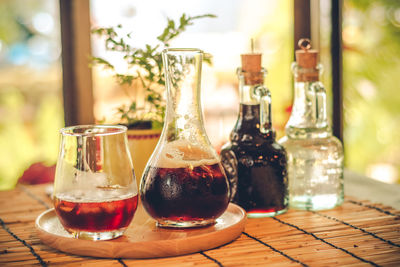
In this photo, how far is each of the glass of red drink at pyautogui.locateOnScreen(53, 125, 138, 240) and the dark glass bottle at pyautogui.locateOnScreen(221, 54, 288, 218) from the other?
232 millimetres

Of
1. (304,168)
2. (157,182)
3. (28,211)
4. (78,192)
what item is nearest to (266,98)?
(304,168)

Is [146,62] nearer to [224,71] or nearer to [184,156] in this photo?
[184,156]

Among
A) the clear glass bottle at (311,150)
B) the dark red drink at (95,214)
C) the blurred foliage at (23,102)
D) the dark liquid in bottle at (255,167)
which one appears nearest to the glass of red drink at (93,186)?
the dark red drink at (95,214)

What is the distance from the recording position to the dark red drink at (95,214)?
71cm

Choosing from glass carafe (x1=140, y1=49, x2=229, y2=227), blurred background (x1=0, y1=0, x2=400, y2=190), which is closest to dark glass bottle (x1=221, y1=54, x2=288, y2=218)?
glass carafe (x1=140, y1=49, x2=229, y2=227)

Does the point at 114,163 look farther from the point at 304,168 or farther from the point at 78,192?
the point at 304,168

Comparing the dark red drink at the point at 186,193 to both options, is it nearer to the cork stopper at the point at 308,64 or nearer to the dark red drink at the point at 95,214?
the dark red drink at the point at 95,214

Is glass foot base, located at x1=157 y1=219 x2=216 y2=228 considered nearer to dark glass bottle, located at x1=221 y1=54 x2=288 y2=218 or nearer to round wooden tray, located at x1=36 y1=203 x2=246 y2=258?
round wooden tray, located at x1=36 y1=203 x2=246 y2=258

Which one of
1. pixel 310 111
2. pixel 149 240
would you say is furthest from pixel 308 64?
pixel 149 240

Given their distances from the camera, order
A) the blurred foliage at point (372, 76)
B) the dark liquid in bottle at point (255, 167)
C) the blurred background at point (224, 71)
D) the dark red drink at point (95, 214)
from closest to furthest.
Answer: the dark red drink at point (95, 214), the dark liquid in bottle at point (255, 167), the blurred background at point (224, 71), the blurred foliage at point (372, 76)

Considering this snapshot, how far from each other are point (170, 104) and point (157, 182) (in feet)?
0.39

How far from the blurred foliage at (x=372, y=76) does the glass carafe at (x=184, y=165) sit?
2115 mm

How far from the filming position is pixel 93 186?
2.37ft

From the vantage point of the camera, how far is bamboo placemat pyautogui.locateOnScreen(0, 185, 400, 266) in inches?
27.8
